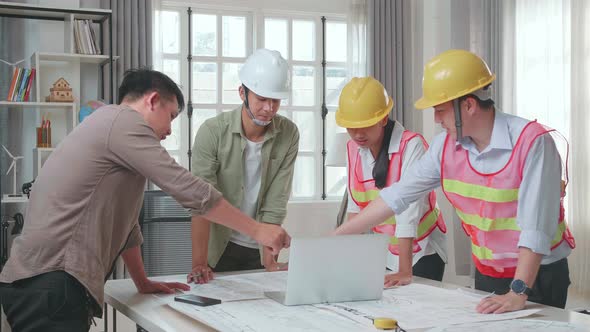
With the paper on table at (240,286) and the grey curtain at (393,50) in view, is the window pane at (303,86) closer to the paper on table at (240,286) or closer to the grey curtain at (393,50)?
the grey curtain at (393,50)

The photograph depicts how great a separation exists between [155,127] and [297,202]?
4393 millimetres

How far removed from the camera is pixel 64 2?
18.0 feet

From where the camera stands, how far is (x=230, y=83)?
635cm

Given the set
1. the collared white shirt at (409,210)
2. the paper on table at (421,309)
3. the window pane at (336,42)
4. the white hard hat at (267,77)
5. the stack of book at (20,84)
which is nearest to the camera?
the paper on table at (421,309)

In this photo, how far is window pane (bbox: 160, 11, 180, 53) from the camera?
611 cm

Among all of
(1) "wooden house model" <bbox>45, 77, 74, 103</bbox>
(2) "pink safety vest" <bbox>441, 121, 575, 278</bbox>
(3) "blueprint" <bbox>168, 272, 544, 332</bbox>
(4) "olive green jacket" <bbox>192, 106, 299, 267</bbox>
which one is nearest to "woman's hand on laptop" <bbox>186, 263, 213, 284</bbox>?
(3) "blueprint" <bbox>168, 272, 544, 332</bbox>

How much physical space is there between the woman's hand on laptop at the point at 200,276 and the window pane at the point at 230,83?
4.07 metres

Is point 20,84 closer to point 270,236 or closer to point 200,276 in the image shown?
point 200,276

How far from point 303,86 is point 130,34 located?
5.38 ft

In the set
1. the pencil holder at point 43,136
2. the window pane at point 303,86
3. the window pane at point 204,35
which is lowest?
the pencil holder at point 43,136

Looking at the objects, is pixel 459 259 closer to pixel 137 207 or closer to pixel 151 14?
pixel 151 14

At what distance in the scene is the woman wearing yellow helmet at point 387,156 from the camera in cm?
259

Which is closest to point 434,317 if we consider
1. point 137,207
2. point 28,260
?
point 137,207

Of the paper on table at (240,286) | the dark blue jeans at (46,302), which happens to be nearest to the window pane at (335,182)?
the paper on table at (240,286)
